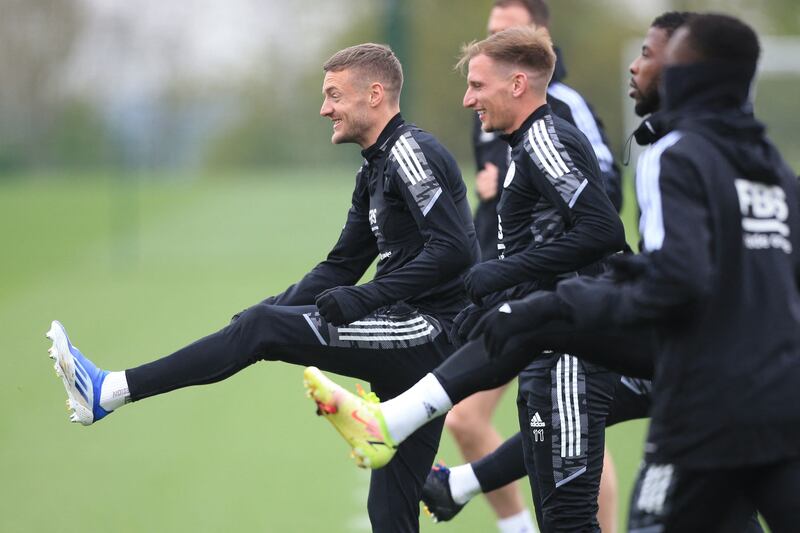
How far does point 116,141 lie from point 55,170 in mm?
3000

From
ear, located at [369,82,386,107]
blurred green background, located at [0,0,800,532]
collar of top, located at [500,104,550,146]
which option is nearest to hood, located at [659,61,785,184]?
collar of top, located at [500,104,550,146]

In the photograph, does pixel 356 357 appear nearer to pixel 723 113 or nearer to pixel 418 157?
pixel 418 157

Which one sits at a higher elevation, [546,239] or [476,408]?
[546,239]

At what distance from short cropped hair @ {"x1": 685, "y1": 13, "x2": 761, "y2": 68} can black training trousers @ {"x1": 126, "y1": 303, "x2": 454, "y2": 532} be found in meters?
1.70

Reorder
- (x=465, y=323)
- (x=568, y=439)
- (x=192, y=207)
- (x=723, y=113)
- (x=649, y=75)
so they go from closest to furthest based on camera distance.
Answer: (x=723, y=113) → (x=465, y=323) → (x=649, y=75) → (x=568, y=439) → (x=192, y=207)

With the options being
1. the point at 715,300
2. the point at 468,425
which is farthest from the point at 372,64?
the point at 468,425

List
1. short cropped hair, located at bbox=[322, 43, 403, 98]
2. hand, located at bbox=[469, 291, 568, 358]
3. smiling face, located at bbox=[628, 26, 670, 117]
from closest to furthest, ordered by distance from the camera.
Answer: hand, located at bbox=[469, 291, 568, 358] < smiling face, located at bbox=[628, 26, 670, 117] < short cropped hair, located at bbox=[322, 43, 403, 98]

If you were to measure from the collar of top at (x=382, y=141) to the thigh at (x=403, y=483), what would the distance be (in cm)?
104

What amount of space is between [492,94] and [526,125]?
7.0 inches

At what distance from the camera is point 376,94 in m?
4.78

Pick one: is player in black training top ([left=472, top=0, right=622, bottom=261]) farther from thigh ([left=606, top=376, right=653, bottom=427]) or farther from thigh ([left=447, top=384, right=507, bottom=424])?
thigh ([left=606, top=376, right=653, bottom=427])

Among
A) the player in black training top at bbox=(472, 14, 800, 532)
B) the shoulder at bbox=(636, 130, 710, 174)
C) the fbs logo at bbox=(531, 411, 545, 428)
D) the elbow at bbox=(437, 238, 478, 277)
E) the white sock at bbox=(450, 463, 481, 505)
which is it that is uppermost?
the shoulder at bbox=(636, 130, 710, 174)

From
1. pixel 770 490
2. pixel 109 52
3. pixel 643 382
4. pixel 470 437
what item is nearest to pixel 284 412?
pixel 470 437

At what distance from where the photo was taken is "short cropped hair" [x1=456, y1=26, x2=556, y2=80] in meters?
4.59
